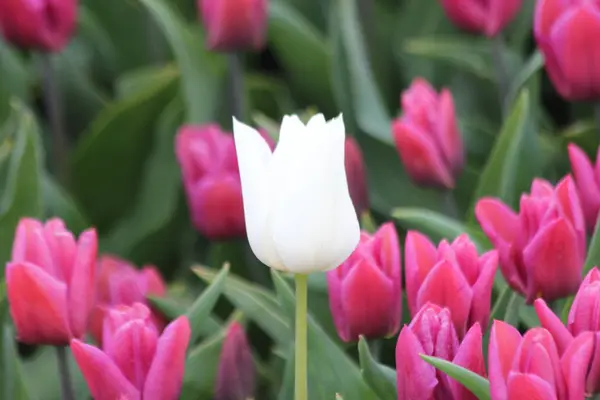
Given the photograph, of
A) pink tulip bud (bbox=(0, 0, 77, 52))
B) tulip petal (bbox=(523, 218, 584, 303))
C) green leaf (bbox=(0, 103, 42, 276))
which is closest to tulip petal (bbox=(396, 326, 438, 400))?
tulip petal (bbox=(523, 218, 584, 303))

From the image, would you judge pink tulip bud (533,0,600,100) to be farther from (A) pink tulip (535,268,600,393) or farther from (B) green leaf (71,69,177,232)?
(B) green leaf (71,69,177,232)

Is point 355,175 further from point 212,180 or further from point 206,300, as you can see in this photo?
point 206,300

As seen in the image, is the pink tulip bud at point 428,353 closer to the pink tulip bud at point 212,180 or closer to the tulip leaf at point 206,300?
the tulip leaf at point 206,300

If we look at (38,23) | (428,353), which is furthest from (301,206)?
(38,23)

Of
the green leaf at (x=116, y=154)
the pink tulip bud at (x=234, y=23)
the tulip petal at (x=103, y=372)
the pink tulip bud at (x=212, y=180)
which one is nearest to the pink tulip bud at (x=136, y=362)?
the tulip petal at (x=103, y=372)

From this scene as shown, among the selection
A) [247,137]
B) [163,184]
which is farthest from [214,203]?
[247,137]

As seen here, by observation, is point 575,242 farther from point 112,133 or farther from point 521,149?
point 112,133
